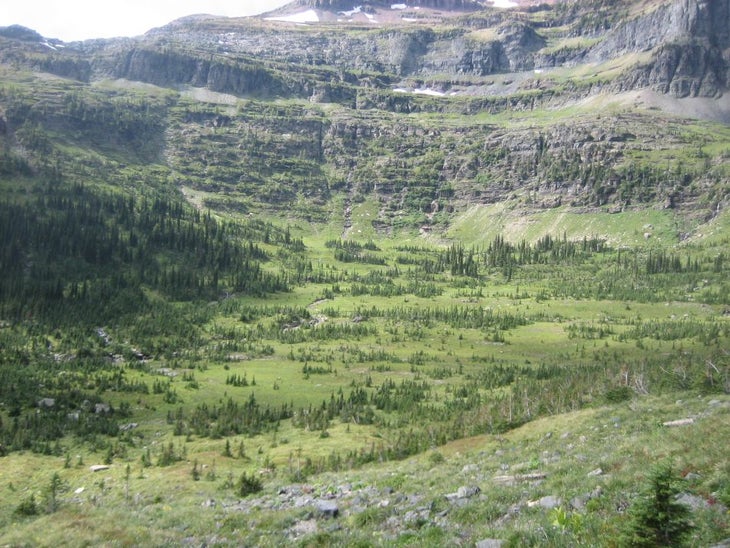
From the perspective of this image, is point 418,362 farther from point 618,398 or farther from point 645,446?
point 645,446

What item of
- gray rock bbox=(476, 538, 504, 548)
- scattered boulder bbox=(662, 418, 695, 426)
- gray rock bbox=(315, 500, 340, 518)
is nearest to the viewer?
gray rock bbox=(476, 538, 504, 548)

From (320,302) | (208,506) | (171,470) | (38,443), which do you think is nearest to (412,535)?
(208,506)

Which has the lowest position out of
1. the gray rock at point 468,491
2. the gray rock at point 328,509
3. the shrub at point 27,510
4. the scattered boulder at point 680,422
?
the shrub at point 27,510

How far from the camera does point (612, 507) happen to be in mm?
18422

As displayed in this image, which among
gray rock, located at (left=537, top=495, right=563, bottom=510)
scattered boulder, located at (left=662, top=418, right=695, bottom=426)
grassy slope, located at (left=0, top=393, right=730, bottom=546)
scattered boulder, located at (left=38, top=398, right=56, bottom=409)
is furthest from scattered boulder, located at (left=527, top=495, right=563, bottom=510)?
scattered boulder, located at (left=38, top=398, right=56, bottom=409)

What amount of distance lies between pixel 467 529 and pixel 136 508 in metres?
28.1

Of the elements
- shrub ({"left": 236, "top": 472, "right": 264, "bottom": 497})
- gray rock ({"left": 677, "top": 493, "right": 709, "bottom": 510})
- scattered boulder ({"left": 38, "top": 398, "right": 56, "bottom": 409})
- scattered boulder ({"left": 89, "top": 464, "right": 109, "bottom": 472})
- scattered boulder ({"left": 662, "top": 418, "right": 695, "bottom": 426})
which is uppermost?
gray rock ({"left": 677, "top": 493, "right": 709, "bottom": 510})

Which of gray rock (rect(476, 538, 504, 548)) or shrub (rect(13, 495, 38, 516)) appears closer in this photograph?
gray rock (rect(476, 538, 504, 548))

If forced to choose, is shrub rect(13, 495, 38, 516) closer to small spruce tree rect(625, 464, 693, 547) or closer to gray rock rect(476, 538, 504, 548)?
gray rock rect(476, 538, 504, 548)

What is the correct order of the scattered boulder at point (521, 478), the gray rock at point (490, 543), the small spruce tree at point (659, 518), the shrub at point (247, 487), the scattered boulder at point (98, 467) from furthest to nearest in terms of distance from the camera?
the scattered boulder at point (98, 467) → the shrub at point (247, 487) → the scattered boulder at point (521, 478) → the gray rock at point (490, 543) → the small spruce tree at point (659, 518)

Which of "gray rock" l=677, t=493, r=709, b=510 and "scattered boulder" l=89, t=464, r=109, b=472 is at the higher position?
"gray rock" l=677, t=493, r=709, b=510

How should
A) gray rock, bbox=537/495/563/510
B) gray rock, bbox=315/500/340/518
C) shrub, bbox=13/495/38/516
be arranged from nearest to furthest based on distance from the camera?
gray rock, bbox=537/495/563/510 < gray rock, bbox=315/500/340/518 < shrub, bbox=13/495/38/516

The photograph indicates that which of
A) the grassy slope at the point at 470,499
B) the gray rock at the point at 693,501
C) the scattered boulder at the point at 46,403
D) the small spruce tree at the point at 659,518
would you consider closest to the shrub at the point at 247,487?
the grassy slope at the point at 470,499

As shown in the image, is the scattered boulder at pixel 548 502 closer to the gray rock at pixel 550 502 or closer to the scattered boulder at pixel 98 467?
the gray rock at pixel 550 502
